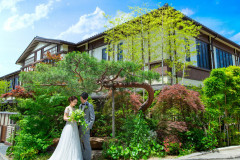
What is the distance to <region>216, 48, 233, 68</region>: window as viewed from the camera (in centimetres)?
1588

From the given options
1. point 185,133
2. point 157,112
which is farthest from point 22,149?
point 185,133

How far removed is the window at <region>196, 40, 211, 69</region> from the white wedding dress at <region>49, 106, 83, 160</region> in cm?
1111

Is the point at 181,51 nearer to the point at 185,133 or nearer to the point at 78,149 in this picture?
the point at 185,133

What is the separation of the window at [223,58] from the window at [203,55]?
2.28m

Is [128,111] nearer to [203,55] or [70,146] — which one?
[70,146]

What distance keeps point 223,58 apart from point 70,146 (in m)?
16.7

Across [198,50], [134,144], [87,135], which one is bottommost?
[134,144]

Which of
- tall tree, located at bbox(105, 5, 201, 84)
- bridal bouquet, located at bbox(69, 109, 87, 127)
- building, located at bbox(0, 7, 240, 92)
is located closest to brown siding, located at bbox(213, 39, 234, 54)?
building, located at bbox(0, 7, 240, 92)

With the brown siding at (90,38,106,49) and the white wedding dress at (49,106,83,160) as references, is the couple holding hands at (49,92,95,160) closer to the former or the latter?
the white wedding dress at (49,106,83,160)

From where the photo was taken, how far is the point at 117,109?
6.75 meters

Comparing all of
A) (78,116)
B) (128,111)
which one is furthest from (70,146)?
(128,111)

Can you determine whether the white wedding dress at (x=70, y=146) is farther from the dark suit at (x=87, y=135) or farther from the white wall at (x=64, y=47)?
the white wall at (x=64, y=47)

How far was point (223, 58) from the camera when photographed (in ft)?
54.7

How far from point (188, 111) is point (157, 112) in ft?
3.56
